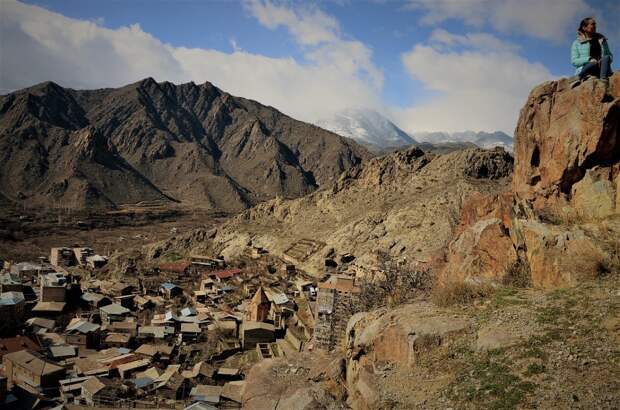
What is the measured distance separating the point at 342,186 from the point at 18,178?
3606 inches

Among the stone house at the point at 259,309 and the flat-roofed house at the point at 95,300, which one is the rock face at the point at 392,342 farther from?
the flat-roofed house at the point at 95,300

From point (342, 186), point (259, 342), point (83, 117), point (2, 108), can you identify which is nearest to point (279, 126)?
point (83, 117)

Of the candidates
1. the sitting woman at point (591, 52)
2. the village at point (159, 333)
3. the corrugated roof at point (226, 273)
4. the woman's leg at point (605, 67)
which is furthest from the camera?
the corrugated roof at point (226, 273)

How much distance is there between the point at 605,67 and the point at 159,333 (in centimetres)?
2443

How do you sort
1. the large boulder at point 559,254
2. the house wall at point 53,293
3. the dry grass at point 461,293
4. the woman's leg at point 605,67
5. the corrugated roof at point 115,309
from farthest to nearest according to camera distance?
the house wall at point 53,293
the corrugated roof at point 115,309
the woman's leg at point 605,67
the dry grass at point 461,293
the large boulder at point 559,254

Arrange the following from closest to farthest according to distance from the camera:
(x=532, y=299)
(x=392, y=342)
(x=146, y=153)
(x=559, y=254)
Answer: (x=532, y=299) → (x=559, y=254) → (x=392, y=342) → (x=146, y=153)

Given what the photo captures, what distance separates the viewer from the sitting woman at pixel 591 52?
9.99 metres

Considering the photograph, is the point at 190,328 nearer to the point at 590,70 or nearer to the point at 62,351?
the point at 62,351

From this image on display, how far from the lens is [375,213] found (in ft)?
144

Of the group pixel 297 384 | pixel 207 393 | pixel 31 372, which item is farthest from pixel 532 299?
pixel 31 372

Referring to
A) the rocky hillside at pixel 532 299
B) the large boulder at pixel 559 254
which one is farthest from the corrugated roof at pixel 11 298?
the large boulder at pixel 559 254

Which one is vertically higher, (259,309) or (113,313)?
(259,309)

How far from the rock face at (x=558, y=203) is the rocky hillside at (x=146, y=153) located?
105 meters

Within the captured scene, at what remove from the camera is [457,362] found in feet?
26.8
